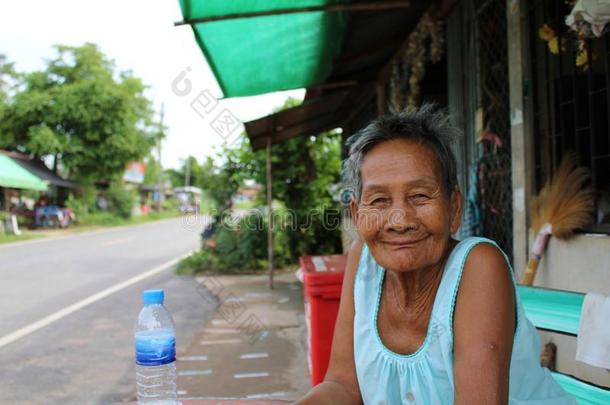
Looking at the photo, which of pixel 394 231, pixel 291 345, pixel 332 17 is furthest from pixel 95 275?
pixel 394 231

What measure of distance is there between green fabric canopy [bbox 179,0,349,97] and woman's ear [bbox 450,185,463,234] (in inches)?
79.9

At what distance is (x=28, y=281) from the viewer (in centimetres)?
854

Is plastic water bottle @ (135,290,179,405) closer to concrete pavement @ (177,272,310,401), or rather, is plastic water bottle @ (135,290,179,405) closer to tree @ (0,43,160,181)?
concrete pavement @ (177,272,310,401)

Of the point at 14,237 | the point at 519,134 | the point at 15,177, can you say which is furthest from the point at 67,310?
the point at 15,177

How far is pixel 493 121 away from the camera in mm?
3635

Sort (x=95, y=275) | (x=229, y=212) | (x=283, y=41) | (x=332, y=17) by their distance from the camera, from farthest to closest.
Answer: (x=229, y=212) → (x=95, y=275) → (x=283, y=41) → (x=332, y=17)

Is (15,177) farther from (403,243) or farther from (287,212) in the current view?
(403,243)

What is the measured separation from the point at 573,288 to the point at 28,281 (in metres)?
8.50

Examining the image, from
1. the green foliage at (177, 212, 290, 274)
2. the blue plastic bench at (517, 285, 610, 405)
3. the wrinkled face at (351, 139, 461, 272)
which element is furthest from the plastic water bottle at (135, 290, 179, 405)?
the green foliage at (177, 212, 290, 274)

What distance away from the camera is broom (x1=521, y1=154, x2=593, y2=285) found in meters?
2.59

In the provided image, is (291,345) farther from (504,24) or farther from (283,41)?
(504,24)

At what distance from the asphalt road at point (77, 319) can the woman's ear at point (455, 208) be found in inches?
117

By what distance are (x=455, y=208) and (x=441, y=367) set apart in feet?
1.51
